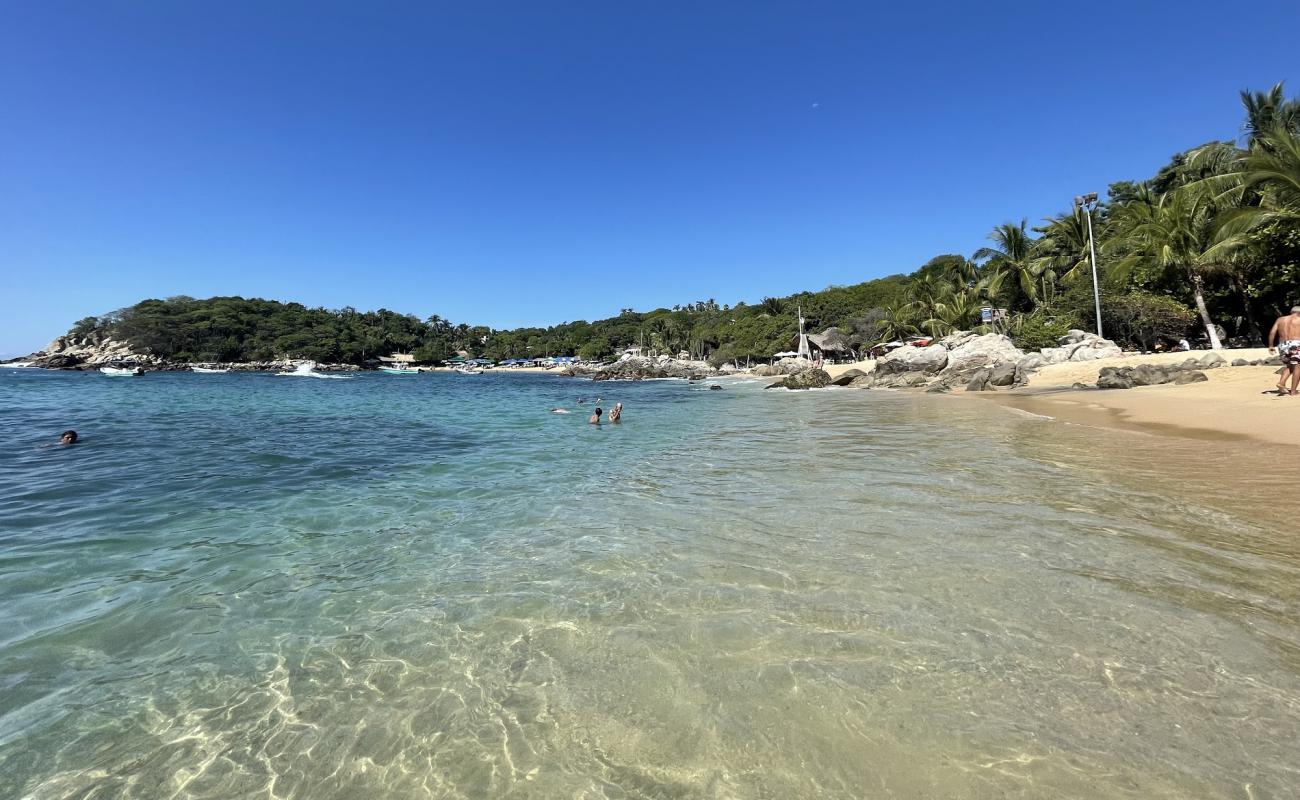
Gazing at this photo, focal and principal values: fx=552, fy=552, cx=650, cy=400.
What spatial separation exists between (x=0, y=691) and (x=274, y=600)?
1473 millimetres

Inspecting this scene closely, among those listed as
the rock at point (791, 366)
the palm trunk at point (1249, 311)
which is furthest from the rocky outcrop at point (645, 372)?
the palm trunk at point (1249, 311)

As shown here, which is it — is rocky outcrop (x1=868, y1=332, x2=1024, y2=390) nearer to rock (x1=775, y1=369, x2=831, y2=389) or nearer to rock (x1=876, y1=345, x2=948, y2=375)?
rock (x1=876, y1=345, x2=948, y2=375)

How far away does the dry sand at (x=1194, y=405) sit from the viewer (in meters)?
10.9

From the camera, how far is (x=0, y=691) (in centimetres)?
326

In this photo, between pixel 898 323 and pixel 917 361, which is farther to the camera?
pixel 898 323

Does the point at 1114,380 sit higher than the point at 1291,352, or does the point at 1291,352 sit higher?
the point at 1291,352

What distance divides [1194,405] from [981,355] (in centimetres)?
2257

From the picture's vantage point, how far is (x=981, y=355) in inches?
1401

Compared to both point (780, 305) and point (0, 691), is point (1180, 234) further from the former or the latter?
point (780, 305)

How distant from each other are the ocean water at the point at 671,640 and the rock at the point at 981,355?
29521 millimetres

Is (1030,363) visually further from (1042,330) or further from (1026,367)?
(1042,330)

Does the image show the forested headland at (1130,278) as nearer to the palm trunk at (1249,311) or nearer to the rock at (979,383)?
the palm trunk at (1249,311)

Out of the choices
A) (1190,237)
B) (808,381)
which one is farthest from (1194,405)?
(808,381)

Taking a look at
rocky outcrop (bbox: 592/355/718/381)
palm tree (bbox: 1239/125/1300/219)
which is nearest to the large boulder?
palm tree (bbox: 1239/125/1300/219)
